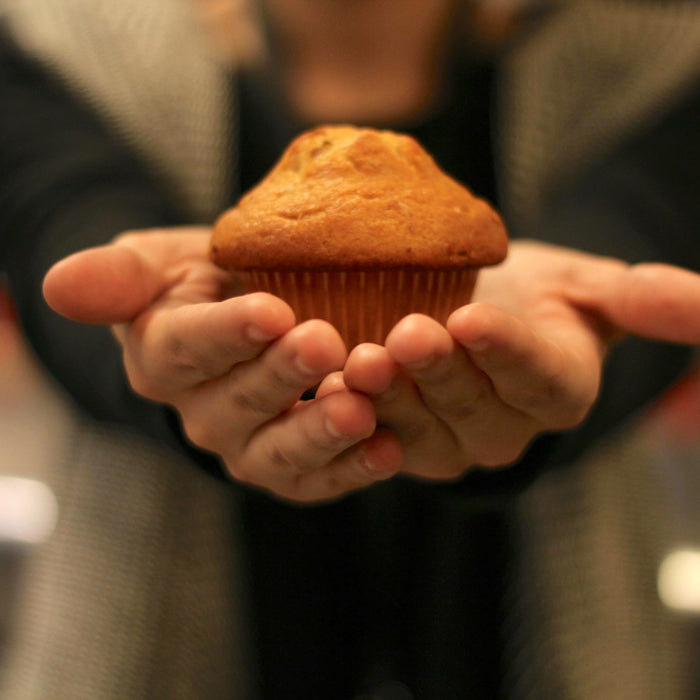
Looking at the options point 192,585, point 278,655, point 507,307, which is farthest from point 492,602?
point 507,307

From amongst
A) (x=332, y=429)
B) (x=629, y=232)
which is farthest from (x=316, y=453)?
(x=629, y=232)

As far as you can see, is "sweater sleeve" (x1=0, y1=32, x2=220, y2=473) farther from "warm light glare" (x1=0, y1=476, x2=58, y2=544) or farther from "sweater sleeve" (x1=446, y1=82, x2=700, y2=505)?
"sweater sleeve" (x1=446, y1=82, x2=700, y2=505)

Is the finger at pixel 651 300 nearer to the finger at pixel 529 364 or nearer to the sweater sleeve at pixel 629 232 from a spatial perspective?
the finger at pixel 529 364

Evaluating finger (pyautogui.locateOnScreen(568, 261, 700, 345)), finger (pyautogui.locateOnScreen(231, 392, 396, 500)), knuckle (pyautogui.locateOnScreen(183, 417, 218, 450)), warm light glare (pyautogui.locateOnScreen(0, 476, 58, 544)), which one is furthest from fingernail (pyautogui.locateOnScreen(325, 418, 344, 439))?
warm light glare (pyautogui.locateOnScreen(0, 476, 58, 544))

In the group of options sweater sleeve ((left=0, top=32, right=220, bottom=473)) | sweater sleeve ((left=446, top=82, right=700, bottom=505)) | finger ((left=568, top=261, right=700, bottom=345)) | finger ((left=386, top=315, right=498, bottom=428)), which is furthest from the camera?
sweater sleeve ((left=0, top=32, right=220, bottom=473))

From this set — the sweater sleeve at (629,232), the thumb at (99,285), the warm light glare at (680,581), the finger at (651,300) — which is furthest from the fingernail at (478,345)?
the warm light glare at (680,581)

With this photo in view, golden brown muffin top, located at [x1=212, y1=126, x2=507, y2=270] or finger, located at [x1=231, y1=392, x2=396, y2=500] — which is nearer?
finger, located at [x1=231, y1=392, x2=396, y2=500]

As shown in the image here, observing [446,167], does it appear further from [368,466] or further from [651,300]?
[368,466]
